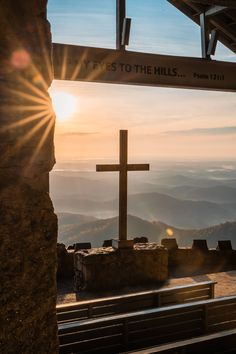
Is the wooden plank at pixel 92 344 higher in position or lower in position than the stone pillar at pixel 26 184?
lower

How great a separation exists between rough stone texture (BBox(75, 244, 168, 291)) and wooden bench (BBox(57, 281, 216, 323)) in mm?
1150

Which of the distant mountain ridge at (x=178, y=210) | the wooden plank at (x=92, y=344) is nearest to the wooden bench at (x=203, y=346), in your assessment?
the wooden plank at (x=92, y=344)

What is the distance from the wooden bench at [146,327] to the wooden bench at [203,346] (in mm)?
666

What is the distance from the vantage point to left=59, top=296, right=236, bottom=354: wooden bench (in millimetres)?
3777

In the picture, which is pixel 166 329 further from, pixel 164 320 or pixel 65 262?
pixel 65 262

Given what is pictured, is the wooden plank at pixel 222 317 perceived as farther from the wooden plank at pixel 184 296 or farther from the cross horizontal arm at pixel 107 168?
the cross horizontal arm at pixel 107 168

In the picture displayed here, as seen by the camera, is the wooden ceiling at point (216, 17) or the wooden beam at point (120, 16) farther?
the wooden ceiling at point (216, 17)

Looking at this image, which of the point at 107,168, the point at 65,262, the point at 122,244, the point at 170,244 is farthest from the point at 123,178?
the point at 170,244

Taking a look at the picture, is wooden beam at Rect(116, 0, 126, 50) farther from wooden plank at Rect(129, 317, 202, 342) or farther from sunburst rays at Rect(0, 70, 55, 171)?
sunburst rays at Rect(0, 70, 55, 171)

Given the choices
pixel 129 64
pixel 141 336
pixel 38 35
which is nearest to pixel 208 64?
pixel 129 64

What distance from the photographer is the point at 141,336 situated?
416cm

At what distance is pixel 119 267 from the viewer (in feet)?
23.8

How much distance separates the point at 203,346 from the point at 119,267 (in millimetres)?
3954

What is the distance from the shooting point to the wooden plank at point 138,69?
5031mm
